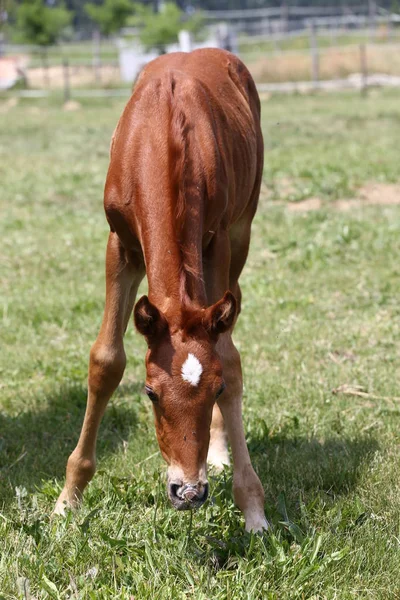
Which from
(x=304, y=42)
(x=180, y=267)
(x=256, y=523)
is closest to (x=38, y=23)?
(x=304, y=42)

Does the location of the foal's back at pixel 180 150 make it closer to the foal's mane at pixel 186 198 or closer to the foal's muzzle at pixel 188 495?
the foal's mane at pixel 186 198

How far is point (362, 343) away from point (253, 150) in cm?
182

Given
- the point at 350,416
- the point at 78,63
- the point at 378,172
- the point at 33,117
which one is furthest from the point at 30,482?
the point at 78,63

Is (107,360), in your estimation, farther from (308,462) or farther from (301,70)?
(301,70)

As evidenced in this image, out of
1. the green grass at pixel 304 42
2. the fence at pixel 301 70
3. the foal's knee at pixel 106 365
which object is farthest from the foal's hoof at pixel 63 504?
the green grass at pixel 304 42

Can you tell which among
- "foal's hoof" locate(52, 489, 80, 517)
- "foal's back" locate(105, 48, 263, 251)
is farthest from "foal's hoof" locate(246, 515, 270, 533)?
"foal's back" locate(105, 48, 263, 251)

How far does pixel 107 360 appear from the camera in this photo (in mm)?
3666

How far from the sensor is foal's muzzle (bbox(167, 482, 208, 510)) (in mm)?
→ 2766

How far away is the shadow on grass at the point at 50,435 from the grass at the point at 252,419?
0.01 meters

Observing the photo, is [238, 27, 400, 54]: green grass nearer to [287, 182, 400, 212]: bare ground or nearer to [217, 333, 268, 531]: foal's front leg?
[287, 182, 400, 212]: bare ground

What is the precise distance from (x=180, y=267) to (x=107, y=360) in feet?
2.56

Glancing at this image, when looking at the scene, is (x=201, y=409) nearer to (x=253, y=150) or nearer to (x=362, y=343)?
(x=253, y=150)

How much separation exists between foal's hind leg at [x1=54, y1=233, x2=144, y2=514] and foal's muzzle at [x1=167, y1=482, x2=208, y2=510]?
3.15ft

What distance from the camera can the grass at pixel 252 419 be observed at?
3.00 metres
